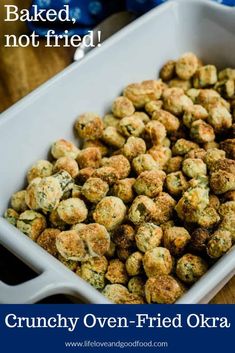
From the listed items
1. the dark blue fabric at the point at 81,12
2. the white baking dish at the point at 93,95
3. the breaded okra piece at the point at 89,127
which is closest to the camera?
the white baking dish at the point at 93,95

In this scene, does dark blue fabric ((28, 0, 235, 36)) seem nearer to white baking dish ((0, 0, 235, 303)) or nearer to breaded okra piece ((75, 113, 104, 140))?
white baking dish ((0, 0, 235, 303))

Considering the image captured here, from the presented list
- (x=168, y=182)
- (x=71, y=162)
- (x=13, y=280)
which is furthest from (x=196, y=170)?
(x=13, y=280)

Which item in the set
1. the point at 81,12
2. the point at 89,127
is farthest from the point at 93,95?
the point at 81,12

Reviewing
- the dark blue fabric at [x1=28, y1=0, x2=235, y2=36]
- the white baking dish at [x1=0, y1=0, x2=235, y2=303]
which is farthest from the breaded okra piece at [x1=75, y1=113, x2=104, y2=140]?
the dark blue fabric at [x1=28, y1=0, x2=235, y2=36]

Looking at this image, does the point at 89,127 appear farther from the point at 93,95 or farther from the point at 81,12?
the point at 81,12

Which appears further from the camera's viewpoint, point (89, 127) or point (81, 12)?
point (81, 12)

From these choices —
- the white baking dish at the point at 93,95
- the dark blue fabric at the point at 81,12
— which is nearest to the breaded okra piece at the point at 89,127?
the white baking dish at the point at 93,95

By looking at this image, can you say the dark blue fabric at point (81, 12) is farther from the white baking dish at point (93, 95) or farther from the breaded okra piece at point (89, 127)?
the breaded okra piece at point (89, 127)

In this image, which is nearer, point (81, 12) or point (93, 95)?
point (93, 95)

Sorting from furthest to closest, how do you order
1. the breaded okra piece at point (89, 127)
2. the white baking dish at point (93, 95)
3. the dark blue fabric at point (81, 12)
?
the dark blue fabric at point (81, 12)
the breaded okra piece at point (89, 127)
the white baking dish at point (93, 95)
